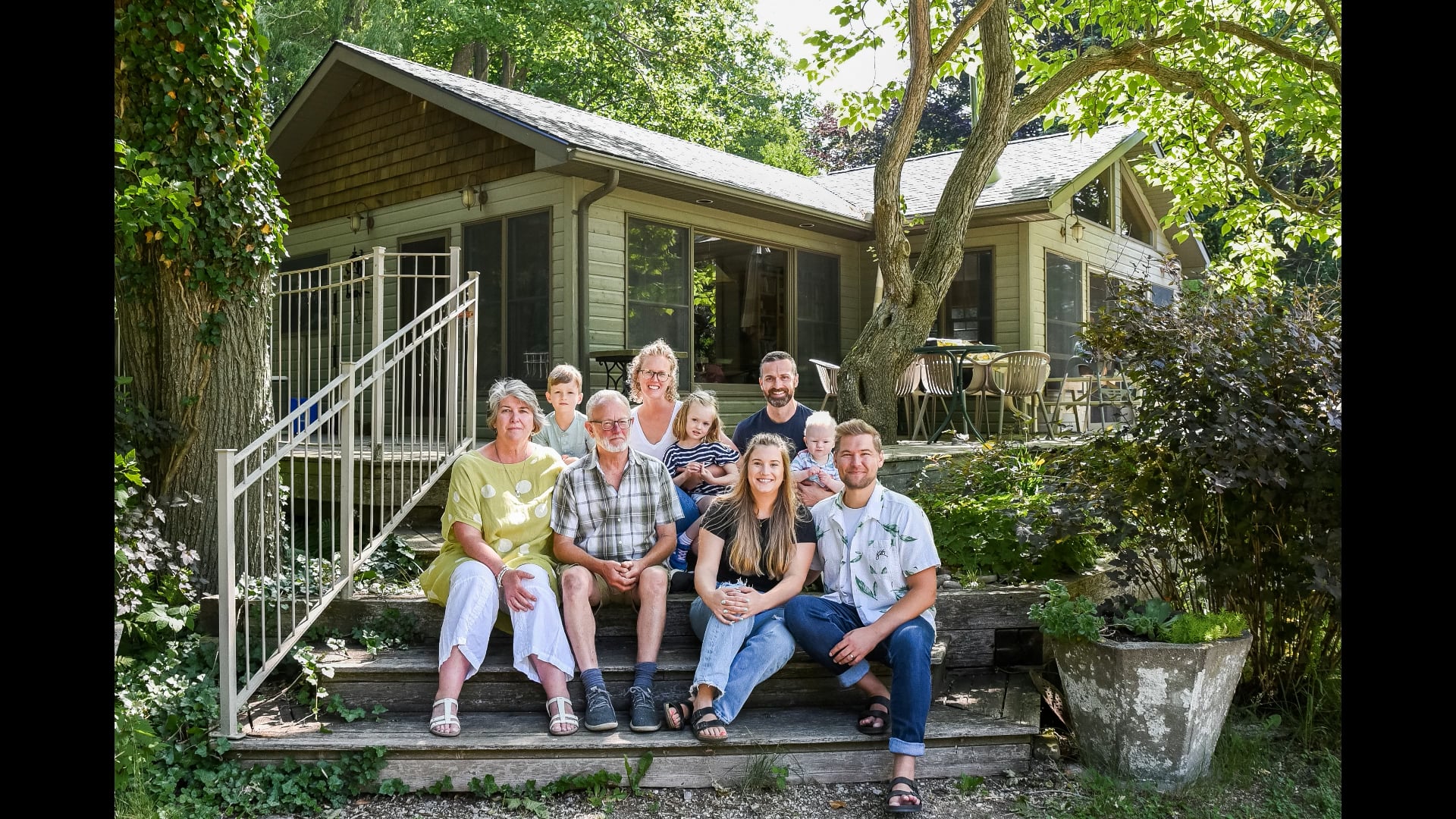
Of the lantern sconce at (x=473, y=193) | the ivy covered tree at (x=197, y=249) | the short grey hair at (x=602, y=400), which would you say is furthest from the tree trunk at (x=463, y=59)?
the short grey hair at (x=602, y=400)

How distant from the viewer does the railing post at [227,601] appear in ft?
11.0

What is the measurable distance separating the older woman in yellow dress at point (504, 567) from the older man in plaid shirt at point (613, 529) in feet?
0.35

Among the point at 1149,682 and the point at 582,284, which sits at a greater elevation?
the point at 582,284

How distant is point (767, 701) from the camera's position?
378 cm

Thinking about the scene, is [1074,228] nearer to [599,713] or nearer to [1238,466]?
[1238,466]

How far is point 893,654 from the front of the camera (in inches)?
133

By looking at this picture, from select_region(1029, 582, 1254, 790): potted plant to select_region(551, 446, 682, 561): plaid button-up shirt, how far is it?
4.94 feet

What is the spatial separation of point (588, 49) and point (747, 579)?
17.1m

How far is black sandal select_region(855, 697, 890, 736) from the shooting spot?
3.44 m

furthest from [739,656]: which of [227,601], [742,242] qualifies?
[742,242]

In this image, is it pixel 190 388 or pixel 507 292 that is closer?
pixel 190 388

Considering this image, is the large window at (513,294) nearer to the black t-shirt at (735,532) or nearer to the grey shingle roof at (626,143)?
the grey shingle roof at (626,143)

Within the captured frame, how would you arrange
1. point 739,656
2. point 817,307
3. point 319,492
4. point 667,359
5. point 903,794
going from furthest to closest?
point 817,307 < point 319,492 < point 667,359 < point 739,656 < point 903,794
